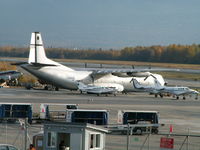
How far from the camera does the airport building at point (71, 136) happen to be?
27.0m

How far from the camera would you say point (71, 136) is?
89.4ft

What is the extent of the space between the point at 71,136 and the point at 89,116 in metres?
18.5

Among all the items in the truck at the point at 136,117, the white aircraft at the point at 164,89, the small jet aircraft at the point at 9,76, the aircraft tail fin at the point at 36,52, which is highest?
→ the aircraft tail fin at the point at 36,52

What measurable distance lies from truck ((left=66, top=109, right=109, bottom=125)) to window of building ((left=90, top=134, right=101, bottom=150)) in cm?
1606

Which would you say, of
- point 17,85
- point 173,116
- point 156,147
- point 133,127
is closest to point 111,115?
point 173,116

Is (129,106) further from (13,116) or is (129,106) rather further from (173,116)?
(13,116)

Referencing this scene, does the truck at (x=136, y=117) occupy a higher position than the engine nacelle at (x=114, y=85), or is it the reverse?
the engine nacelle at (x=114, y=85)

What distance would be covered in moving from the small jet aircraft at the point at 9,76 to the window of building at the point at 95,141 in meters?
72.7

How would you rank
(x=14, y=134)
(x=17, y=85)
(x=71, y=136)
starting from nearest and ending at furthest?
(x=71, y=136)
(x=14, y=134)
(x=17, y=85)

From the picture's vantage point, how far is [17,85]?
101m

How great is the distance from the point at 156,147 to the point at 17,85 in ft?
226

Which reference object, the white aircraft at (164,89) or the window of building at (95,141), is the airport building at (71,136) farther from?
the white aircraft at (164,89)

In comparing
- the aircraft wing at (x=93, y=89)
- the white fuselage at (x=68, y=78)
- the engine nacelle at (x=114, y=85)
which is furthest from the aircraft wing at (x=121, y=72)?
the aircraft wing at (x=93, y=89)

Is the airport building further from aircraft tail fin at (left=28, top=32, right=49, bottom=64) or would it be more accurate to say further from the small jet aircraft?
the small jet aircraft
